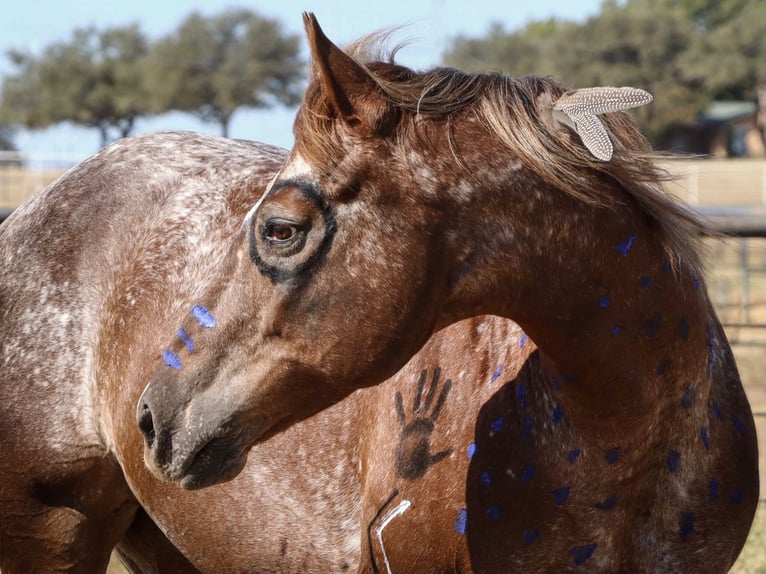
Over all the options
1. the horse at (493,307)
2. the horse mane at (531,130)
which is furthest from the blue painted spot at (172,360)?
the horse mane at (531,130)

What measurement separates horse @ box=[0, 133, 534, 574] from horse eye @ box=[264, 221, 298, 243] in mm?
711

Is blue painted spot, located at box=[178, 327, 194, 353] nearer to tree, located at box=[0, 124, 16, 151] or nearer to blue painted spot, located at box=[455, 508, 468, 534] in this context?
blue painted spot, located at box=[455, 508, 468, 534]

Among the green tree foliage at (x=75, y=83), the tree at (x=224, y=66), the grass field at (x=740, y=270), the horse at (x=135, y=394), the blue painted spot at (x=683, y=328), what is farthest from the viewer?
the tree at (x=224, y=66)

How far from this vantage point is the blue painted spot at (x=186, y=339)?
232cm

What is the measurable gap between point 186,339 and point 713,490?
131 cm

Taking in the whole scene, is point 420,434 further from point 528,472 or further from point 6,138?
point 6,138

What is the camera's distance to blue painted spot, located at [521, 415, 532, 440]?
252cm

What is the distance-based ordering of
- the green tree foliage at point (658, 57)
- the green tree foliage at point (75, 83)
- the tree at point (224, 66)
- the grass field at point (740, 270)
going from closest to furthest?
1. the grass field at point (740, 270)
2. the green tree foliage at point (75, 83)
3. the tree at point (224, 66)
4. the green tree foliage at point (658, 57)

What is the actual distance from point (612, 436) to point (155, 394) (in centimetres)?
105

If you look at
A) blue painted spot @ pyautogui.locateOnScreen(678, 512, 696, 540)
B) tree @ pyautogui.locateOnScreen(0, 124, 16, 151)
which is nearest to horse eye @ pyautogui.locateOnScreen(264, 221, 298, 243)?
blue painted spot @ pyautogui.locateOnScreen(678, 512, 696, 540)

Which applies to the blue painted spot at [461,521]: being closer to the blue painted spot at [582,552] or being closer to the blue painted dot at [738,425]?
the blue painted spot at [582,552]

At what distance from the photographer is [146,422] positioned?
2.38 m

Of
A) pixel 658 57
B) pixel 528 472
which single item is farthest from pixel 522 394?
pixel 658 57

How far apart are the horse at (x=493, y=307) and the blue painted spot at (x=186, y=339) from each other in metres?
0.02
